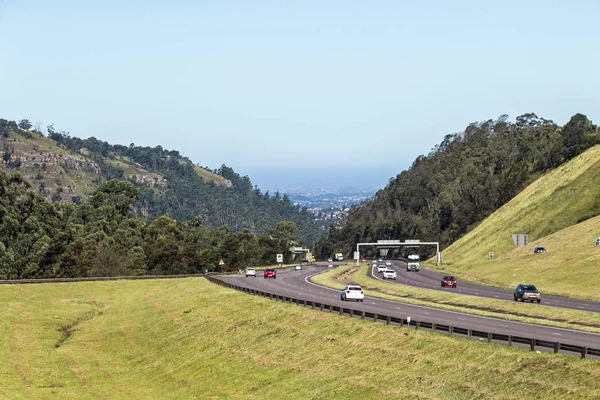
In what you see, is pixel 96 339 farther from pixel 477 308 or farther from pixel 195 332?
pixel 477 308

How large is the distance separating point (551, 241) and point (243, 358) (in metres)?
98.6

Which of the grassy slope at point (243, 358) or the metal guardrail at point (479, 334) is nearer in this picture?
the metal guardrail at point (479, 334)

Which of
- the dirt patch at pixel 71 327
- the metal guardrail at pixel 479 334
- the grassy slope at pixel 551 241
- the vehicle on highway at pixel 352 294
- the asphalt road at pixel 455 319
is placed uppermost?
the grassy slope at pixel 551 241

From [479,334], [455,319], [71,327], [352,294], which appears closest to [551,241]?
[352,294]

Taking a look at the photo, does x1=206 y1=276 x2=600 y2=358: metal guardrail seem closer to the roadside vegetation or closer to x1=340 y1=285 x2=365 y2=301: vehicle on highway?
the roadside vegetation

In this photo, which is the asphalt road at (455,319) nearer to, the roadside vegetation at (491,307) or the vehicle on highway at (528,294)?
the roadside vegetation at (491,307)

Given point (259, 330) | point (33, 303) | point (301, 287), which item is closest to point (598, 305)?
point (259, 330)

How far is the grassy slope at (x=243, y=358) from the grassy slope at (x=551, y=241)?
34676 mm

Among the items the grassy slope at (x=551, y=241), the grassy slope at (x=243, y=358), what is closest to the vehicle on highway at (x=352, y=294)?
the grassy slope at (x=243, y=358)

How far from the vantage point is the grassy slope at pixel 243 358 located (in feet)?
132

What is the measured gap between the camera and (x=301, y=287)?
10644cm

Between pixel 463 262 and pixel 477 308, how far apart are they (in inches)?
4140

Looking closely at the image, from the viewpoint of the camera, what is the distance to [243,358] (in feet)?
192

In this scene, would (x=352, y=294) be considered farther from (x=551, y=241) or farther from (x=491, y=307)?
(x=551, y=241)
